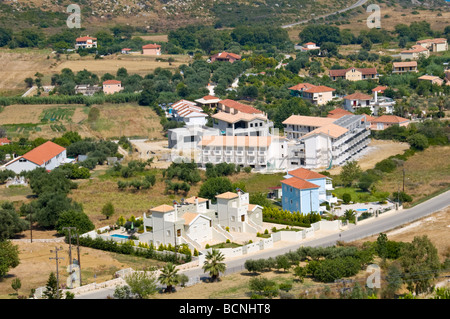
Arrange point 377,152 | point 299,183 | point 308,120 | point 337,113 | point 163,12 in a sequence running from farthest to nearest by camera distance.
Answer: point 163,12, point 337,113, point 308,120, point 377,152, point 299,183

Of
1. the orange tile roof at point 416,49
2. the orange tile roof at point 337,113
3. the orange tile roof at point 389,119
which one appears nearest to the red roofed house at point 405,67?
the orange tile roof at point 416,49

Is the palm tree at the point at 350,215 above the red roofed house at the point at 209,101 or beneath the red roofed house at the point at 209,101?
above

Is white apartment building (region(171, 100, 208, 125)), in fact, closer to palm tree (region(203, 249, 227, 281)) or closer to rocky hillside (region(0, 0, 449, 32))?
palm tree (region(203, 249, 227, 281))

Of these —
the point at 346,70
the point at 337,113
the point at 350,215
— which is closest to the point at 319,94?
the point at 337,113

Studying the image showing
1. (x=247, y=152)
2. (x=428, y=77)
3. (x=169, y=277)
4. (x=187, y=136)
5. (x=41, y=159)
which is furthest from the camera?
(x=428, y=77)

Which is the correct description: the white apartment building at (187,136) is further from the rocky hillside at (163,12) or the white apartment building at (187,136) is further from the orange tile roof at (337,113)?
the rocky hillside at (163,12)

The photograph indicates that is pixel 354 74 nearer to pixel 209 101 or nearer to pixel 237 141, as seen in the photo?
pixel 209 101
